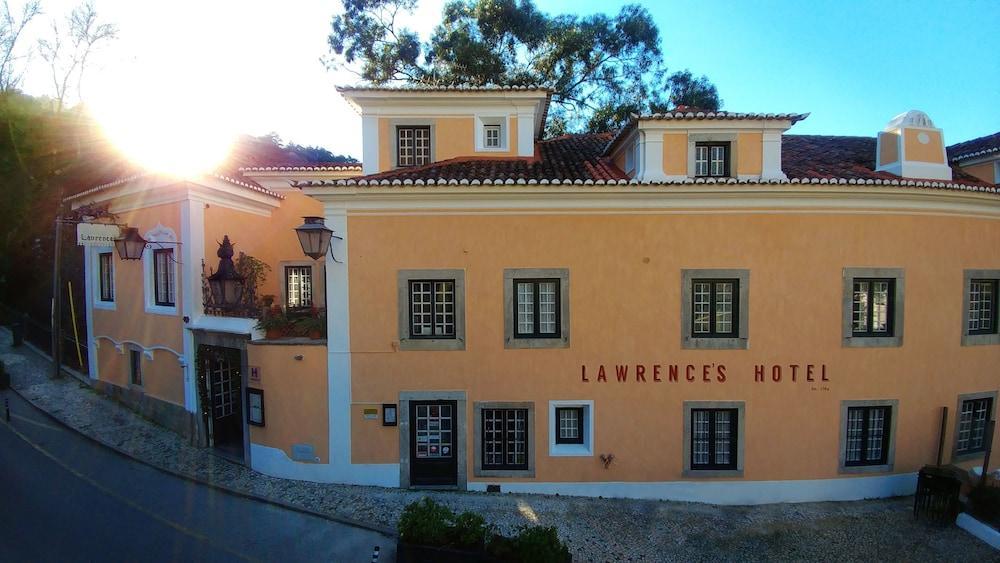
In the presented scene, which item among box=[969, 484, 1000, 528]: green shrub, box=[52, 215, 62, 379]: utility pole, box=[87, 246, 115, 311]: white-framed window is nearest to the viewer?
box=[969, 484, 1000, 528]: green shrub

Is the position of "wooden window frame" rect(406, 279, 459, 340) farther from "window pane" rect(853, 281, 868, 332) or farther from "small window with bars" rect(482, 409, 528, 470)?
"window pane" rect(853, 281, 868, 332)

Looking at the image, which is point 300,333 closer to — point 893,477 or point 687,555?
point 687,555

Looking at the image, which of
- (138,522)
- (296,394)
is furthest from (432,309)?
(138,522)

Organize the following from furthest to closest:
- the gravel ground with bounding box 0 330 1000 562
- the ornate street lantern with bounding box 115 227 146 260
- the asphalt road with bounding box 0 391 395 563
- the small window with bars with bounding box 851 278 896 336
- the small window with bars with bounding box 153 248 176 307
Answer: the small window with bars with bounding box 153 248 176 307 → the ornate street lantern with bounding box 115 227 146 260 → the small window with bars with bounding box 851 278 896 336 → the gravel ground with bounding box 0 330 1000 562 → the asphalt road with bounding box 0 391 395 563

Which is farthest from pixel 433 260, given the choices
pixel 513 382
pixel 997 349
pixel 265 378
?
pixel 997 349

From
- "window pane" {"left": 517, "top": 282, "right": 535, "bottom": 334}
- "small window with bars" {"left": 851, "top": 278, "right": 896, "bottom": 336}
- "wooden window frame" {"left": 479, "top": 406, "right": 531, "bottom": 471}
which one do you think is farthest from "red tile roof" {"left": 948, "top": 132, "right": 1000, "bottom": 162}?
"wooden window frame" {"left": 479, "top": 406, "right": 531, "bottom": 471}

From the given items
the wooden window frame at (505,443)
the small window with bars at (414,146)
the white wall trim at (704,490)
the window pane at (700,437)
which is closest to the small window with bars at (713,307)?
the window pane at (700,437)

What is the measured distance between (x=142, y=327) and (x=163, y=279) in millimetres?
1833

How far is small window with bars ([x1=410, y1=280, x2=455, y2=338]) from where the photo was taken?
1052 cm

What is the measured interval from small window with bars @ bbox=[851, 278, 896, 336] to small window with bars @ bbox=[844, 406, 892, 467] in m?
1.79

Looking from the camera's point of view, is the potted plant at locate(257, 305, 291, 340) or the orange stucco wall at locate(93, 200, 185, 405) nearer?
the potted plant at locate(257, 305, 291, 340)

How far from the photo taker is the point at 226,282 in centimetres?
1193

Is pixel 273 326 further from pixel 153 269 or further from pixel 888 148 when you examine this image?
pixel 888 148

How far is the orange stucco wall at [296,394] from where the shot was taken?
34.4 feet
